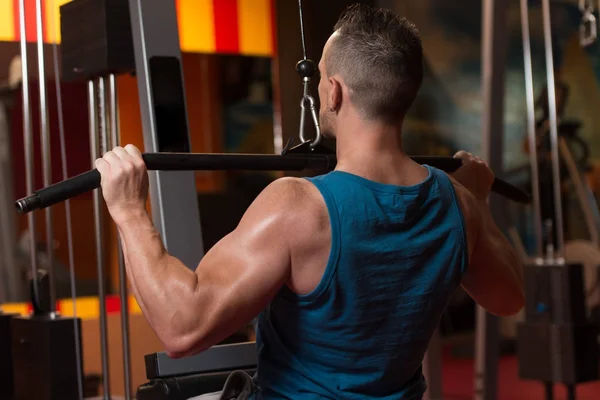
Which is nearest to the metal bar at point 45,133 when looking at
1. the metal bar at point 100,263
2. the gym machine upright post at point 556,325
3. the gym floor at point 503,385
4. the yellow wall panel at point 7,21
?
the metal bar at point 100,263

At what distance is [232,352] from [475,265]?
1.95 ft

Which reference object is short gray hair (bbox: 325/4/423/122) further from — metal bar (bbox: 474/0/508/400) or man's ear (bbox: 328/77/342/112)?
metal bar (bbox: 474/0/508/400)

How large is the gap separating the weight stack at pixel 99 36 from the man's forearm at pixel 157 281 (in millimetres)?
898

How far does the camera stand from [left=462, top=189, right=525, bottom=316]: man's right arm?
5.40 ft

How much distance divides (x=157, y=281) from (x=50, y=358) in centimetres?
96

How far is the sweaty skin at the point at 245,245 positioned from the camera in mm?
1321

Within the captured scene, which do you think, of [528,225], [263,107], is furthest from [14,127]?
[528,225]

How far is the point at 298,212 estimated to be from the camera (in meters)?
1.35

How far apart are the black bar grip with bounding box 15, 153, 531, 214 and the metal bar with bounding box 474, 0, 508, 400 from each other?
5.71 feet

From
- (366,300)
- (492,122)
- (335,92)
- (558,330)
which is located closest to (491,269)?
(366,300)

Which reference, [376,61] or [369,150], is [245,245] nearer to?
[369,150]

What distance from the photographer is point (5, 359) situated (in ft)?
7.86

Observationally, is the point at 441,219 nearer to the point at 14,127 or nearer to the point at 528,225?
the point at 14,127

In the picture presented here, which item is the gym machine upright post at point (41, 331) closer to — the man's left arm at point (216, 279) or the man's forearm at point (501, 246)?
the man's left arm at point (216, 279)
